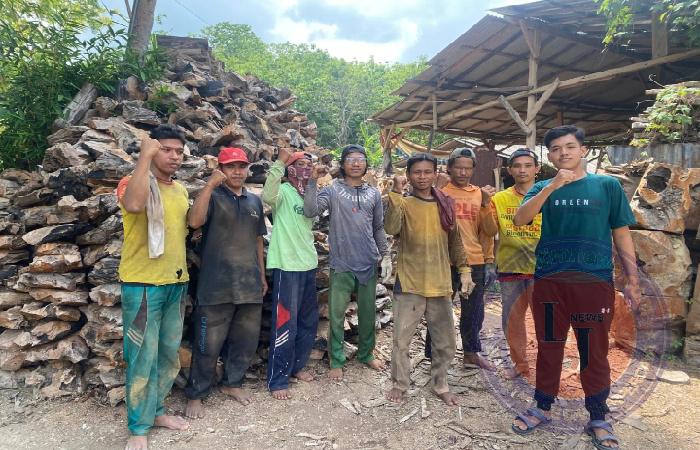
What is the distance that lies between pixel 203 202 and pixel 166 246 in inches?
16.6

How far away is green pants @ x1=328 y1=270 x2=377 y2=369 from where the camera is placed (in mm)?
3758

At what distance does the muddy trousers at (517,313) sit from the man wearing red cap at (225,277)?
7.48ft

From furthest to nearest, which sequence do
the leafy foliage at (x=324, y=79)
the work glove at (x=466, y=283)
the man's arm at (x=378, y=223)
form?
the leafy foliage at (x=324, y=79), the man's arm at (x=378, y=223), the work glove at (x=466, y=283)

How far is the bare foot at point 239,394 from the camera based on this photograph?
3.48 m

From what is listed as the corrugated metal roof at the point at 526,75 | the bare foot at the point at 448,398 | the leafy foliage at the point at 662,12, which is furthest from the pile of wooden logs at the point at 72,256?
the corrugated metal roof at the point at 526,75

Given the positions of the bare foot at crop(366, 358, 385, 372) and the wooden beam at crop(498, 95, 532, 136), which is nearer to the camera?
the bare foot at crop(366, 358, 385, 372)

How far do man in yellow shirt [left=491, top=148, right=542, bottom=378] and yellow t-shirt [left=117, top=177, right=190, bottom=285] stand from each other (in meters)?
2.80

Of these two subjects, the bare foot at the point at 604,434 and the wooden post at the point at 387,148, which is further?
the wooden post at the point at 387,148

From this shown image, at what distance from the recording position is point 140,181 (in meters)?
2.65

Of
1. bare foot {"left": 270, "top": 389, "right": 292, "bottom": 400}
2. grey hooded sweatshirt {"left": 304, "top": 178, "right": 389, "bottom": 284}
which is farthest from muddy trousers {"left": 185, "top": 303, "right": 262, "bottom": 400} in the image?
grey hooded sweatshirt {"left": 304, "top": 178, "right": 389, "bottom": 284}

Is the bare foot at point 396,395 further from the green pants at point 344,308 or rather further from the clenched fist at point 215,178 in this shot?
the clenched fist at point 215,178

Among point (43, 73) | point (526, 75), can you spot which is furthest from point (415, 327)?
point (526, 75)

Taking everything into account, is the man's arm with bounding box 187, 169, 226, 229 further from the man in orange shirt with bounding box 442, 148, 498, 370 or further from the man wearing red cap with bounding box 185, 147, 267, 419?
the man in orange shirt with bounding box 442, 148, 498, 370

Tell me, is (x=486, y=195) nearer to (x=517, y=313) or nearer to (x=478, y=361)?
(x=517, y=313)
